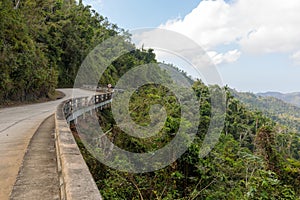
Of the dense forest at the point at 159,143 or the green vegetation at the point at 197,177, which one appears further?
the dense forest at the point at 159,143

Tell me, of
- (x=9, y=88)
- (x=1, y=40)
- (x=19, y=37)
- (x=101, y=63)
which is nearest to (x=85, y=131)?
(x=9, y=88)

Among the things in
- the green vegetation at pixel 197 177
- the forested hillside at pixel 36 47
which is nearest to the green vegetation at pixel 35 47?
the forested hillside at pixel 36 47

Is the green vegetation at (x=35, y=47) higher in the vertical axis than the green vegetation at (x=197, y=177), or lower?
higher

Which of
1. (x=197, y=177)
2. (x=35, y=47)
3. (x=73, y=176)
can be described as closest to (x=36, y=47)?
(x=35, y=47)

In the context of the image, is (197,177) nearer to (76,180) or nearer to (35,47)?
(76,180)

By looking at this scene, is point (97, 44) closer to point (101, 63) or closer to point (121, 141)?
point (101, 63)

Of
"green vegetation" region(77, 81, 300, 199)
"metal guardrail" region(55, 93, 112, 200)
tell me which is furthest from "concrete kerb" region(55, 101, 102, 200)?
"green vegetation" region(77, 81, 300, 199)

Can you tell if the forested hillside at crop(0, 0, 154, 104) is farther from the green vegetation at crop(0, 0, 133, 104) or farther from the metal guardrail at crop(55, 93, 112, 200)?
the metal guardrail at crop(55, 93, 112, 200)

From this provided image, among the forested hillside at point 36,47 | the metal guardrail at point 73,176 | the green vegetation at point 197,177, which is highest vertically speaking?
the forested hillside at point 36,47

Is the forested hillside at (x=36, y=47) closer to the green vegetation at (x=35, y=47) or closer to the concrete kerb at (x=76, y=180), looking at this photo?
the green vegetation at (x=35, y=47)

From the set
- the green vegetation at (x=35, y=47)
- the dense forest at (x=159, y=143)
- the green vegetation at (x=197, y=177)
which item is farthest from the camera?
the green vegetation at (x=35, y=47)

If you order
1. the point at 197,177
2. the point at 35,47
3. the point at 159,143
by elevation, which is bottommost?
the point at 197,177

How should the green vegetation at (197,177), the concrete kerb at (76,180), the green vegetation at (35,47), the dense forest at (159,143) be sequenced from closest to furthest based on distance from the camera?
the concrete kerb at (76,180) < the green vegetation at (197,177) < the dense forest at (159,143) < the green vegetation at (35,47)

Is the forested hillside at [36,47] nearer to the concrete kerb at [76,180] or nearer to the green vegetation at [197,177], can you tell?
the green vegetation at [197,177]
